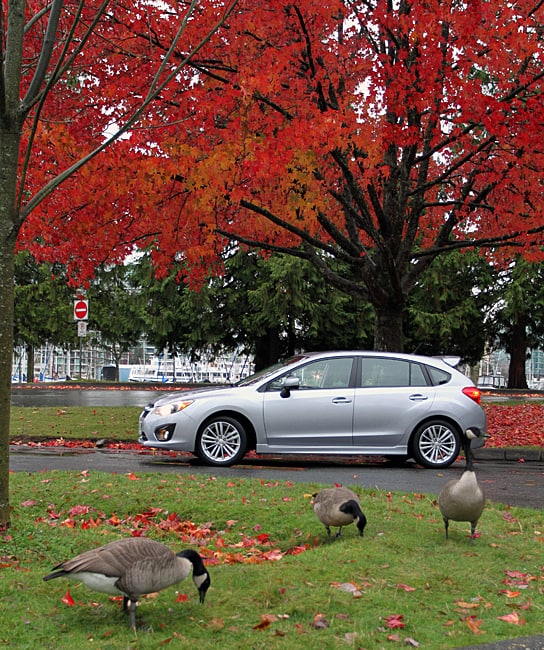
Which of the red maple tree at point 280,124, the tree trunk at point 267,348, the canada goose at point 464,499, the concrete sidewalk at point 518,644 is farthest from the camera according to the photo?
the tree trunk at point 267,348

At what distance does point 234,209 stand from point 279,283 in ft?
50.3

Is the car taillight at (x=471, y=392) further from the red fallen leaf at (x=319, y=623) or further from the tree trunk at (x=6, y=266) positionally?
the red fallen leaf at (x=319, y=623)

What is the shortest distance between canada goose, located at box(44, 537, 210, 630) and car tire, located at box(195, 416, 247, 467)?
21.6 ft

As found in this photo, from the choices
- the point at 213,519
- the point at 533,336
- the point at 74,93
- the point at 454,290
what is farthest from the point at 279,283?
the point at 213,519

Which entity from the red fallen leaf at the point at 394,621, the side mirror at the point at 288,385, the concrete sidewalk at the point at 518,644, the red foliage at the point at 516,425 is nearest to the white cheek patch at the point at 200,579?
the red fallen leaf at the point at 394,621

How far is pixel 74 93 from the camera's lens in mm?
14359

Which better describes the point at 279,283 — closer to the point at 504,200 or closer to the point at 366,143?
the point at 504,200

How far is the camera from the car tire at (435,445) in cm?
1130

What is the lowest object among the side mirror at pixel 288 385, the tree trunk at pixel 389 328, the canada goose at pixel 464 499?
the canada goose at pixel 464 499

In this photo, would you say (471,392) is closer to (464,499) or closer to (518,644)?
(464,499)

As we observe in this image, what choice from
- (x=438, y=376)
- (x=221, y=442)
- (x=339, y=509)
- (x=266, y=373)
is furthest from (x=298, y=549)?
(x=438, y=376)

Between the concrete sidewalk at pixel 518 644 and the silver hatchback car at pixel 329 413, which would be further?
the silver hatchback car at pixel 329 413

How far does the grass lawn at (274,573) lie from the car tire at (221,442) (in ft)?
8.99

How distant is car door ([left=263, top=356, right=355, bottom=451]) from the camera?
11047mm
